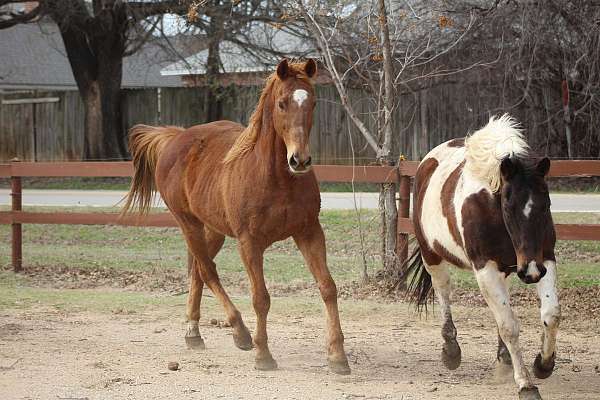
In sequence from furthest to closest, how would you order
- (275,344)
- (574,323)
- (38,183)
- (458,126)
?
(38,183), (458,126), (574,323), (275,344)

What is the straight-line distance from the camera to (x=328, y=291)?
6.88 metres

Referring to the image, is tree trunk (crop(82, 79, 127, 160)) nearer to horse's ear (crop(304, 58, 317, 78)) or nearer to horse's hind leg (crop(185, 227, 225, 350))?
horse's hind leg (crop(185, 227, 225, 350))

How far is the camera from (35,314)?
376 inches

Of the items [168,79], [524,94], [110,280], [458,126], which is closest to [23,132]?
[168,79]

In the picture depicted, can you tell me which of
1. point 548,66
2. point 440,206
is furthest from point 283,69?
point 548,66

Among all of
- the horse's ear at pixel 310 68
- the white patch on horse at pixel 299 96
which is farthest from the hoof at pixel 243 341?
the horse's ear at pixel 310 68

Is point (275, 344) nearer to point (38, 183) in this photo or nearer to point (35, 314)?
point (35, 314)

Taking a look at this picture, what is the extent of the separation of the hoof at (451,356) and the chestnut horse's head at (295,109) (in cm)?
167

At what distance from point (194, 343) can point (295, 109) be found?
2326 mm

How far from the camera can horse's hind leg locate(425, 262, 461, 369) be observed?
6.82 metres

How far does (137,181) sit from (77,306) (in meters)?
1.74

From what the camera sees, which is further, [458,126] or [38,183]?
[38,183]

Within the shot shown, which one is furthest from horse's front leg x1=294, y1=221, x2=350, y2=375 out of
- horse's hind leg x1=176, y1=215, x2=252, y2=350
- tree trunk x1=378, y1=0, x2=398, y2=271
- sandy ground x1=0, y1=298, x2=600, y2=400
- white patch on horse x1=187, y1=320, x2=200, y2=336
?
tree trunk x1=378, y1=0, x2=398, y2=271

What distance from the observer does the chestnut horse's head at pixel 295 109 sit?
641 cm
